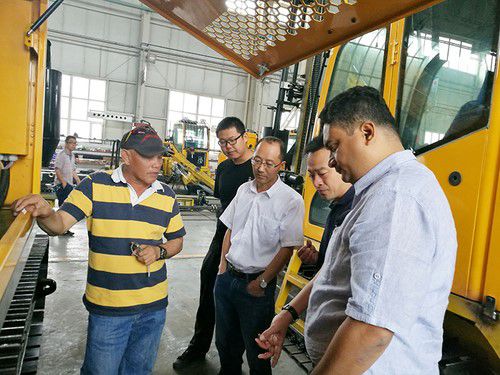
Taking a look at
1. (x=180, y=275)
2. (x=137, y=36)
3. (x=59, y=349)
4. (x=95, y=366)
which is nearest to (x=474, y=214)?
(x=95, y=366)

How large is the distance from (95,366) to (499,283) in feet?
6.46

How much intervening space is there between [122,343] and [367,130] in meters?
1.69

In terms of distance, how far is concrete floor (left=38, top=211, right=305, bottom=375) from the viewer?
3.19 m

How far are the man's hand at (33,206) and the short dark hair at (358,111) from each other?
145cm

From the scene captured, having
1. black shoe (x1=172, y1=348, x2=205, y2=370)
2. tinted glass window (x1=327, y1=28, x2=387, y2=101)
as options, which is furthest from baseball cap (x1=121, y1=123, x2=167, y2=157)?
black shoe (x1=172, y1=348, x2=205, y2=370)

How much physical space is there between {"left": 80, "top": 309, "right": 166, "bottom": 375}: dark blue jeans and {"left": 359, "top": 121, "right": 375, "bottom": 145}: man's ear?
1.56 m

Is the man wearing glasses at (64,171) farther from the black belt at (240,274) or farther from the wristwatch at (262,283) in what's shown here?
the wristwatch at (262,283)

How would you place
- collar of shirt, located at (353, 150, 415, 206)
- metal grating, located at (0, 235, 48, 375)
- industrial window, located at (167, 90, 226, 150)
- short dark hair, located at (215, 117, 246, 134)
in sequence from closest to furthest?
collar of shirt, located at (353, 150, 415, 206) → metal grating, located at (0, 235, 48, 375) → short dark hair, located at (215, 117, 246, 134) → industrial window, located at (167, 90, 226, 150)

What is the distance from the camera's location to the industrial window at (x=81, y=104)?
18.0 m

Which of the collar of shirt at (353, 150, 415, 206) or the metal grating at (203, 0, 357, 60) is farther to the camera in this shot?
the metal grating at (203, 0, 357, 60)

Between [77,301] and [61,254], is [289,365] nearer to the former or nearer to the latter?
[77,301]

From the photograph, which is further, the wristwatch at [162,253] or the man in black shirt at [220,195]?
the man in black shirt at [220,195]

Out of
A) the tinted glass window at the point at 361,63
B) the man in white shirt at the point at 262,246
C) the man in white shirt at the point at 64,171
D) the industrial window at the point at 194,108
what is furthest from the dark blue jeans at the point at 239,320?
the industrial window at the point at 194,108

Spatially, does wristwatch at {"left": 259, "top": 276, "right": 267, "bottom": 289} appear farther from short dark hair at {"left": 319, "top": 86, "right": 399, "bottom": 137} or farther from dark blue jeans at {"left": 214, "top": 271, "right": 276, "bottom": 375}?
short dark hair at {"left": 319, "top": 86, "right": 399, "bottom": 137}
